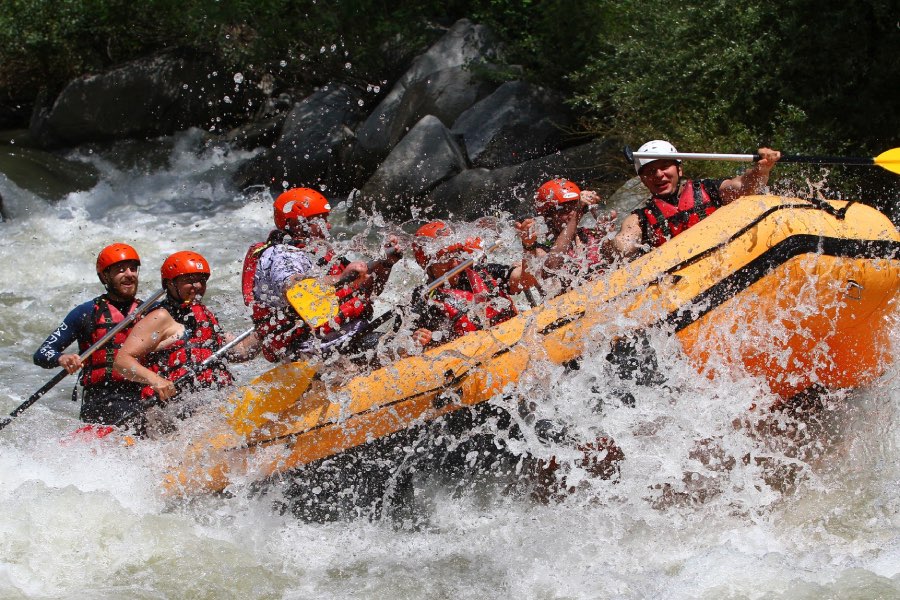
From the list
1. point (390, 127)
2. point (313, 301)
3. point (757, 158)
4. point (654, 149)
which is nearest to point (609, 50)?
point (390, 127)

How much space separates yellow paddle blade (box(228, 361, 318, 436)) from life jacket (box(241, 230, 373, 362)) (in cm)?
15

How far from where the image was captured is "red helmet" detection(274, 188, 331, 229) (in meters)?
4.98

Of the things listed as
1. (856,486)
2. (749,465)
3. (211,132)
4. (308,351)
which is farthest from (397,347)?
(211,132)

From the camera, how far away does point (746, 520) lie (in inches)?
179

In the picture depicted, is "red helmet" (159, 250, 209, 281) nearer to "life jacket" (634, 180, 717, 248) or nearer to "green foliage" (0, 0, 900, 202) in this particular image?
"life jacket" (634, 180, 717, 248)

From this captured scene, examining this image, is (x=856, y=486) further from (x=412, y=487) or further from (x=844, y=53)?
(x=844, y=53)

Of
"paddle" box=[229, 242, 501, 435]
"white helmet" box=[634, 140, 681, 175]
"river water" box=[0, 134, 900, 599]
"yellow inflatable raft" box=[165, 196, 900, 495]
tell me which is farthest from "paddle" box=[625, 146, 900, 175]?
"paddle" box=[229, 242, 501, 435]

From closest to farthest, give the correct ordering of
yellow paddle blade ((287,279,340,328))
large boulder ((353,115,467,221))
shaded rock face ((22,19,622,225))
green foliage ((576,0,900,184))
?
1. yellow paddle blade ((287,279,340,328))
2. green foliage ((576,0,900,184))
3. shaded rock face ((22,19,622,225))
4. large boulder ((353,115,467,221))

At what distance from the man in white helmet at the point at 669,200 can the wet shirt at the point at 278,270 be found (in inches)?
57.9

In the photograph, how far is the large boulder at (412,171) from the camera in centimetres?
995

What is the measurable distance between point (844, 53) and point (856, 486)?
421 centimetres

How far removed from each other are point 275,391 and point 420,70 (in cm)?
770

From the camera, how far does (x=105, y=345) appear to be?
17.3 feet

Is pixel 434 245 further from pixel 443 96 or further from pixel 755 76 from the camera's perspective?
pixel 443 96
